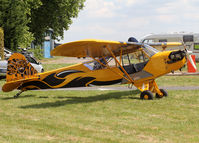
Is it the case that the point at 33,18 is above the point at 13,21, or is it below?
above

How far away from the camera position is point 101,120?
27.2 feet

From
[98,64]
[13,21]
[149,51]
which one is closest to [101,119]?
[98,64]

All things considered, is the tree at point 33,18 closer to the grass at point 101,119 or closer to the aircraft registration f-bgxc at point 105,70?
the aircraft registration f-bgxc at point 105,70

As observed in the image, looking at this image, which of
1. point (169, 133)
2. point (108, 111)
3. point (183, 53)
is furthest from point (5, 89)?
point (169, 133)

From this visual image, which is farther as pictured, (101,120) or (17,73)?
(17,73)

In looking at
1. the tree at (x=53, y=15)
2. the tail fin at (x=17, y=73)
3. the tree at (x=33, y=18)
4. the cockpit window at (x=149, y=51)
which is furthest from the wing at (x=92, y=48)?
the tree at (x=53, y=15)

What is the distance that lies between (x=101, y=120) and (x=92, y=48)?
3771 millimetres

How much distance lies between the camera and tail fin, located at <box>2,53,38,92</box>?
12664 millimetres

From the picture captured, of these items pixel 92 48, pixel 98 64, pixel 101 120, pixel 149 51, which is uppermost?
pixel 92 48

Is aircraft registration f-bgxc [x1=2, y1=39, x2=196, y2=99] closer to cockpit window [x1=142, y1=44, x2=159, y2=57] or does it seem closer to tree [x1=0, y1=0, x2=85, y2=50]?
cockpit window [x1=142, y1=44, x2=159, y2=57]

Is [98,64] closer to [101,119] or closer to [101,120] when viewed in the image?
[101,119]

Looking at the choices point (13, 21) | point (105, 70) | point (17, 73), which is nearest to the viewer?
point (105, 70)

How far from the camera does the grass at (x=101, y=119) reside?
21.8ft

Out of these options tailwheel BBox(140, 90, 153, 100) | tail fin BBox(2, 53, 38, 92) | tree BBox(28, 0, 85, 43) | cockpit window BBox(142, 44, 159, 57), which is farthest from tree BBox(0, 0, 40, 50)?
tailwheel BBox(140, 90, 153, 100)
